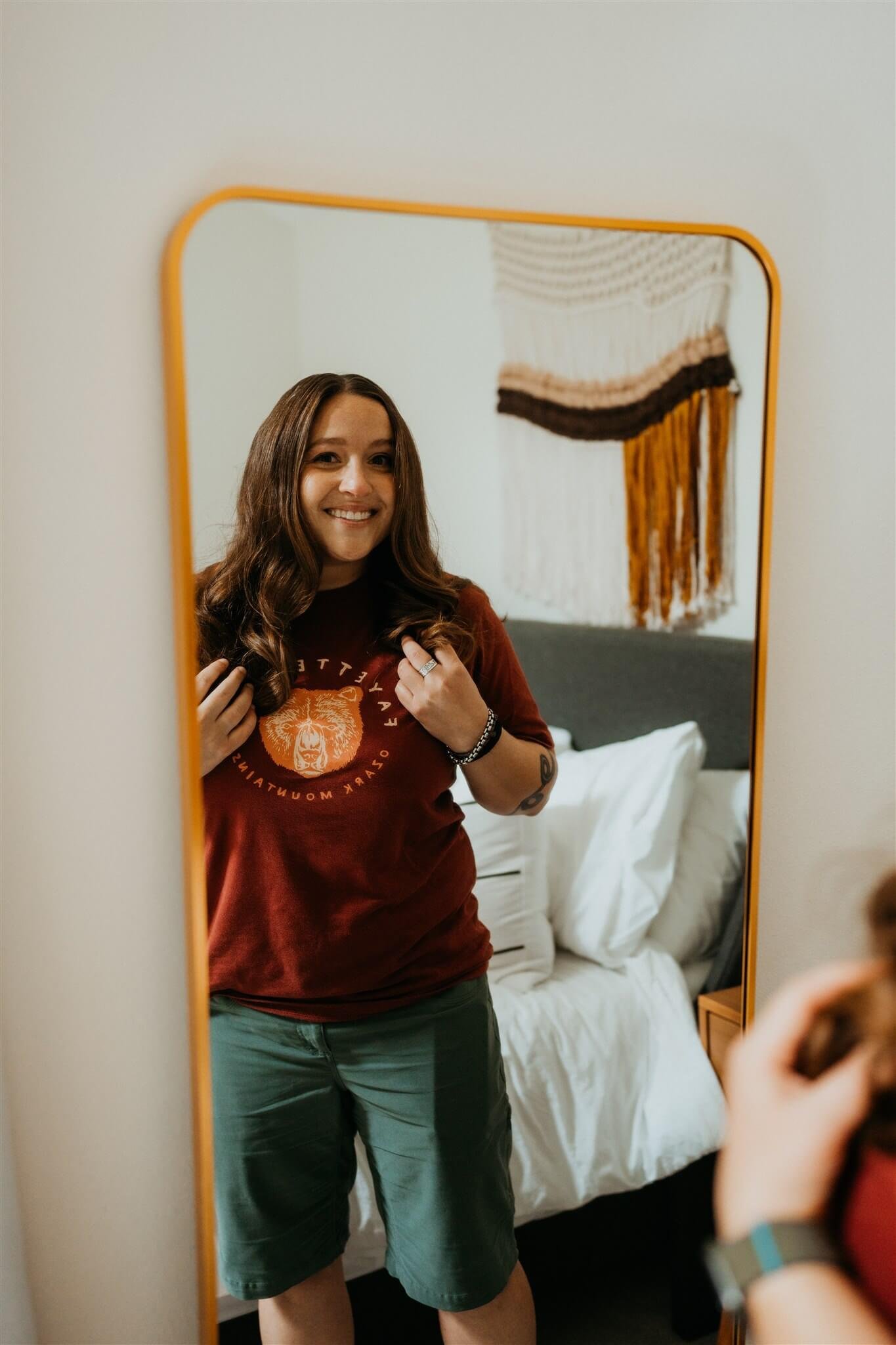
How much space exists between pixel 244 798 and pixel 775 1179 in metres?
0.58

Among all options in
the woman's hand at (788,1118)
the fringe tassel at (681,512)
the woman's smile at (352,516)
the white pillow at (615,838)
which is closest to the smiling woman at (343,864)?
the woman's smile at (352,516)

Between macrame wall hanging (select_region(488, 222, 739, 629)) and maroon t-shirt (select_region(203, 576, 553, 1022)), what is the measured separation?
210 millimetres

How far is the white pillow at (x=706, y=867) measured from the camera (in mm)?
1250

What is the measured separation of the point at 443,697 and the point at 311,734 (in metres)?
0.14

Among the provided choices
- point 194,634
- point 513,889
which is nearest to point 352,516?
point 194,634

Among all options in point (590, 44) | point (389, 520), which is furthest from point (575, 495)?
point (590, 44)

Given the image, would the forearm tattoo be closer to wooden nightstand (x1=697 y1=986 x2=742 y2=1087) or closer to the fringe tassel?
the fringe tassel

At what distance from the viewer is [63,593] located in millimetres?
1029

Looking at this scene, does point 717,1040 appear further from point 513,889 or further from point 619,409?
point 619,409

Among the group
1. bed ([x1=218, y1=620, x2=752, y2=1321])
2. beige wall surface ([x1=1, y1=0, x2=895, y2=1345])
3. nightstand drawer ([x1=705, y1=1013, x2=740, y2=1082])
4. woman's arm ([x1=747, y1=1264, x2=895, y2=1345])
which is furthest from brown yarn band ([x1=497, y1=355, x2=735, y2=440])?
woman's arm ([x1=747, y1=1264, x2=895, y2=1345])

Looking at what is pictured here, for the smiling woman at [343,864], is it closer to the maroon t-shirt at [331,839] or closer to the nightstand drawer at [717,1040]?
the maroon t-shirt at [331,839]

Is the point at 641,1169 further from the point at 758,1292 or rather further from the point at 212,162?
the point at 212,162

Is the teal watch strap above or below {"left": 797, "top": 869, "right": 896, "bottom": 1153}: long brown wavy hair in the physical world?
below

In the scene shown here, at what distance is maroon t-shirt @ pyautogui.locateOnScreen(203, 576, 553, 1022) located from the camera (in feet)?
3.43
